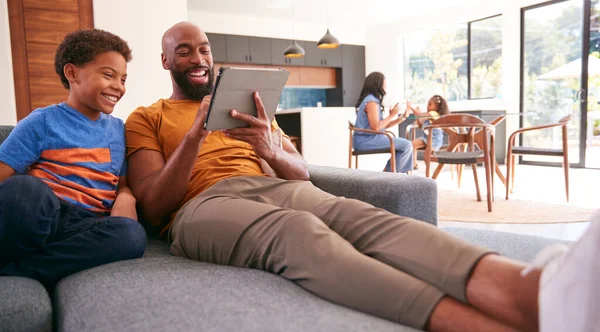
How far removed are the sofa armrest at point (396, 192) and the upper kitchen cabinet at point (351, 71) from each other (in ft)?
27.6

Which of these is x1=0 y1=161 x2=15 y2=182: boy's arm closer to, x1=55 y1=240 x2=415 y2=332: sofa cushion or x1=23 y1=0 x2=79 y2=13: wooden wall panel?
x1=55 y1=240 x2=415 y2=332: sofa cushion

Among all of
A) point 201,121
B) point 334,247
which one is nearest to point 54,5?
point 201,121

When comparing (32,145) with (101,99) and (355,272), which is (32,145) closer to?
(101,99)

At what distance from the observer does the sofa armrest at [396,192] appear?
4.81ft

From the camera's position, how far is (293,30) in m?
9.19

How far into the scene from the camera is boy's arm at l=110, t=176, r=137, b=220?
1347 mm

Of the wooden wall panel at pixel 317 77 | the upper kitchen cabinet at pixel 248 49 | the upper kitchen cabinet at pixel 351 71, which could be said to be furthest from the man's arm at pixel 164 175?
the upper kitchen cabinet at pixel 351 71

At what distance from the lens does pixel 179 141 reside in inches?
62.4

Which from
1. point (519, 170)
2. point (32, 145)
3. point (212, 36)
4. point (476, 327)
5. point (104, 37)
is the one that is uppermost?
point (212, 36)

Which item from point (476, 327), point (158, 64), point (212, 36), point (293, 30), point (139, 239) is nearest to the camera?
point (476, 327)

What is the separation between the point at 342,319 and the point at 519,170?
6446 millimetres

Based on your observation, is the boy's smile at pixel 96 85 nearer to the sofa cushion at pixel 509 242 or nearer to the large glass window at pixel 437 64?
the sofa cushion at pixel 509 242

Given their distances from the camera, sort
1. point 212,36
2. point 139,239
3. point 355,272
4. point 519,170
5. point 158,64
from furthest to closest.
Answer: point 212,36, point 519,170, point 158,64, point 139,239, point 355,272

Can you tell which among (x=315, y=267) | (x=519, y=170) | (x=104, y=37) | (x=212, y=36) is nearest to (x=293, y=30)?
(x=212, y=36)
